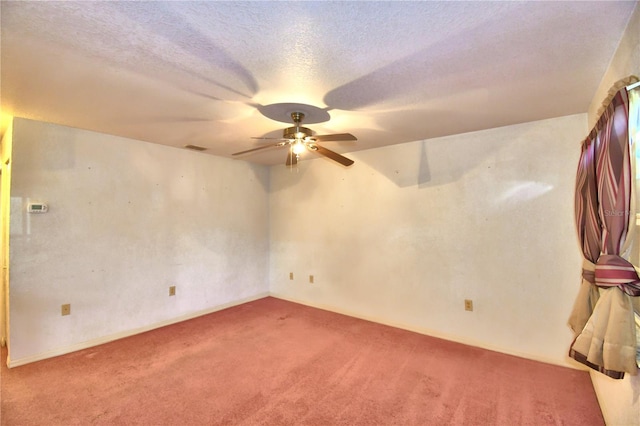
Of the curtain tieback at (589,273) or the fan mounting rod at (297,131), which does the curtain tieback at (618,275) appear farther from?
the fan mounting rod at (297,131)

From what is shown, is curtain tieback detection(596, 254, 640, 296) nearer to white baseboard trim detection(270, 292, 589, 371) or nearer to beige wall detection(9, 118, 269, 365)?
white baseboard trim detection(270, 292, 589, 371)

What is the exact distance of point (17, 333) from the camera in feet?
8.83

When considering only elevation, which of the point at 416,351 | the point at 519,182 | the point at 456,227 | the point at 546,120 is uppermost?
the point at 546,120

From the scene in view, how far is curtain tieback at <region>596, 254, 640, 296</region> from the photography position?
1.29m

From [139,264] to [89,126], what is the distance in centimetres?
162

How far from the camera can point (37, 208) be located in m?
2.80

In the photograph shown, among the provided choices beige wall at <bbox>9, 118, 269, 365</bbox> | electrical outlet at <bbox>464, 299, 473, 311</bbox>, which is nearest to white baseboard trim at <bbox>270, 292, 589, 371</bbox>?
electrical outlet at <bbox>464, 299, 473, 311</bbox>

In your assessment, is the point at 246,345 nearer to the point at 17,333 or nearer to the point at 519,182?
the point at 17,333

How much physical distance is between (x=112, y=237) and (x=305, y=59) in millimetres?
3036

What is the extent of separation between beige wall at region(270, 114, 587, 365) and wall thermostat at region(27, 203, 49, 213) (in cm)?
308

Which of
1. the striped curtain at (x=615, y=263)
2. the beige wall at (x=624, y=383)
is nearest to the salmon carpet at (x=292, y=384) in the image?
the beige wall at (x=624, y=383)

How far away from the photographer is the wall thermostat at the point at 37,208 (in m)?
2.76

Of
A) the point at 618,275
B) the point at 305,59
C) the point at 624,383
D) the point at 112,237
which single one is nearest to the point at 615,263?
the point at 618,275

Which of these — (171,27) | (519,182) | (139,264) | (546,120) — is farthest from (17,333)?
(546,120)
